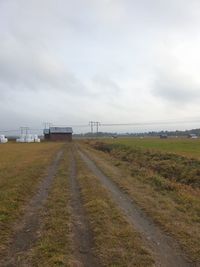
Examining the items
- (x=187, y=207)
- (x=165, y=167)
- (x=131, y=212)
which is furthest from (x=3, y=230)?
(x=165, y=167)

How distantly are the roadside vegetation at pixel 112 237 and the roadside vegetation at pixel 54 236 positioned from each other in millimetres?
613

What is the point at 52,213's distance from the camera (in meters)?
11.0

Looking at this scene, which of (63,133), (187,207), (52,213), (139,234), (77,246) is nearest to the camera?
(77,246)

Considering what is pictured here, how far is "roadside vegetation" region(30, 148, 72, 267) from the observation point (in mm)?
7048

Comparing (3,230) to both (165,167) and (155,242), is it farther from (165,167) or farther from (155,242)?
(165,167)

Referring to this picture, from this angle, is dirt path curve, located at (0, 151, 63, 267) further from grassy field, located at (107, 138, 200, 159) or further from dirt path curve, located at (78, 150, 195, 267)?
grassy field, located at (107, 138, 200, 159)

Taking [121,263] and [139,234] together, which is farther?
[139,234]

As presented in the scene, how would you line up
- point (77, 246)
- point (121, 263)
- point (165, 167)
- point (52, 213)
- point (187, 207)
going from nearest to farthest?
point (121, 263) → point (77, 246) → point (52, 213) → point (187, 207) → point (165, 167)

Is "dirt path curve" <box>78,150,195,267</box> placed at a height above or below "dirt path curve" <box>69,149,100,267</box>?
below

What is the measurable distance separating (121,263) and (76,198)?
7.02 metres

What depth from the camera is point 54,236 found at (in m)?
8.54

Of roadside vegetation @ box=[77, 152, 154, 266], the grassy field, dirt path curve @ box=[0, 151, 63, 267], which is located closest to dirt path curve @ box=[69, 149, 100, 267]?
roadside vegetation @ box=[77, 152, 154, 266]

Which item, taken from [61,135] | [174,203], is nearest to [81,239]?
[174,203]

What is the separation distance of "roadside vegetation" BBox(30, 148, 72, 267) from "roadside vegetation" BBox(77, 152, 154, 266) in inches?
24.2
